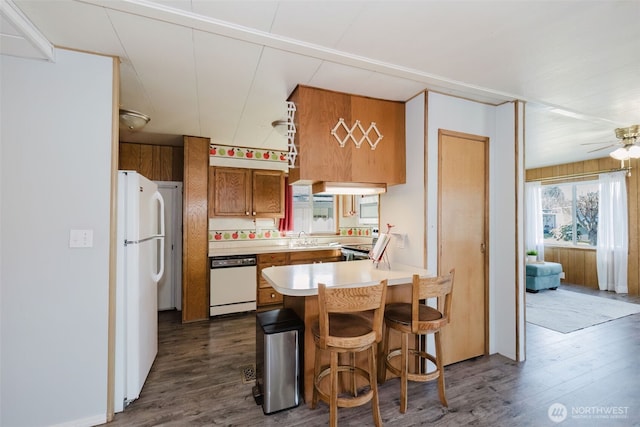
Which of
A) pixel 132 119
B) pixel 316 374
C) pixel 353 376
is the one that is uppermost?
pixel 132 119

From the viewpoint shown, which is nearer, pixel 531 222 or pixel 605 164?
pixel 605 164

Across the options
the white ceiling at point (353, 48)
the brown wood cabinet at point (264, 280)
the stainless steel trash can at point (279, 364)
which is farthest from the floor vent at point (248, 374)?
the white ceiling at point (353, 48)

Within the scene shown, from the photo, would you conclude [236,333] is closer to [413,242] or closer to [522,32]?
[413,242]

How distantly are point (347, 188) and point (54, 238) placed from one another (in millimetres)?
2258

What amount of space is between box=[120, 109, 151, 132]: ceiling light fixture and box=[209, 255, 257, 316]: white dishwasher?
1.88m

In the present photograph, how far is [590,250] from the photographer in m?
5.99

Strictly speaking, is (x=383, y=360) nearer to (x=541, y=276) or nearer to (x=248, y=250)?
(x=248, y=250)

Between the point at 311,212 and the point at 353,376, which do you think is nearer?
the point at 353,376

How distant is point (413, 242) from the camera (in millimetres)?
2750

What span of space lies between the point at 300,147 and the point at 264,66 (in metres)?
0.67

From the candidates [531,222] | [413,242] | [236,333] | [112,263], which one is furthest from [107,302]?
[531,222]

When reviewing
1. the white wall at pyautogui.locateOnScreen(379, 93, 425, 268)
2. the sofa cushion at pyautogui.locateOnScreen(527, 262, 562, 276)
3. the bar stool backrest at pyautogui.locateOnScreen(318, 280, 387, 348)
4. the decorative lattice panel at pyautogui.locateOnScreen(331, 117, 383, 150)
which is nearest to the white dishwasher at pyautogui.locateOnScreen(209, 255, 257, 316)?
the white wall at pyautogui.locateOnScreen(379, 93, 425, 268)

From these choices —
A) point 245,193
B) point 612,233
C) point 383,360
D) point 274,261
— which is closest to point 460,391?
point 383,360

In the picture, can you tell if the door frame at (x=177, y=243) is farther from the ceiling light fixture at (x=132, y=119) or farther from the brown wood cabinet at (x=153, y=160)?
the ceiling light fixture at (x=132, y=119)
